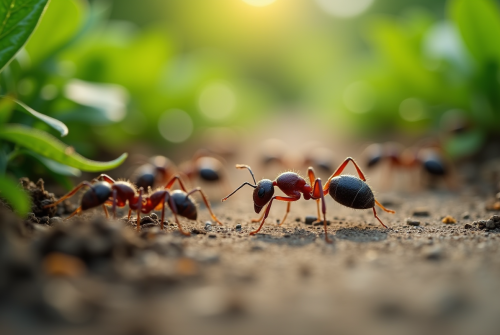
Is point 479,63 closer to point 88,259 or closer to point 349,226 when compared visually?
point 349,226

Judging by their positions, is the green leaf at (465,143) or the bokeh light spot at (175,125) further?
the bokeh light spot at (175,125)

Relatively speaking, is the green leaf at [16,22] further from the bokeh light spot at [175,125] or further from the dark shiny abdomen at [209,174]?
the bokeh light spot at [175,125]

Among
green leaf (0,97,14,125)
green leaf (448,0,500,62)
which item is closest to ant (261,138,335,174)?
green leaf (448,0,500,62)

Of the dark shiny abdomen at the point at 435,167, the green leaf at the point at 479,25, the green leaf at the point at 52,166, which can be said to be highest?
the green leaf at the point at 479,25

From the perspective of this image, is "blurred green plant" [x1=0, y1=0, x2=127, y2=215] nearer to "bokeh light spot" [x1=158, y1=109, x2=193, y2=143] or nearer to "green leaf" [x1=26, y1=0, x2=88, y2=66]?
"green leaf" [x1=26, y1=0, x2=88, y2=66]

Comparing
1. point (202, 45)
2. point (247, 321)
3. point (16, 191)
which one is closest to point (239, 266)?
point (247, 321)

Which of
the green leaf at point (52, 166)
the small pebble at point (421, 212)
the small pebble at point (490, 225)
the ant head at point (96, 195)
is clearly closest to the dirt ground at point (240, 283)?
the small pebble at point (490, 225)

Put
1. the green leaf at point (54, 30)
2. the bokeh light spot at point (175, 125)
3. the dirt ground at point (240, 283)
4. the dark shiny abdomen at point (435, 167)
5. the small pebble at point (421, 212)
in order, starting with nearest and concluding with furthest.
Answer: the dirt ground at point (240, 283) < the small pebble at point (421, 212) < the green leaf at point (54, 30) < the dark shiny abdomen at point (435, 167) < the bokeh light spot at point (175, 125)
